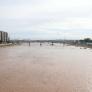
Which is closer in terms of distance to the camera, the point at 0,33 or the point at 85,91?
the point at 85,91

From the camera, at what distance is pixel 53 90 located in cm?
1352

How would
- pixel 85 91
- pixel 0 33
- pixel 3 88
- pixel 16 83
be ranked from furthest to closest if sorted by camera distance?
pixel 0 33
pixel 16 83
pixel 3 88
pixel 85 91

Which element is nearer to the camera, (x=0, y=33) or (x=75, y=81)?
(x=75, y=81)

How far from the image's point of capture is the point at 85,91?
43.1 feet

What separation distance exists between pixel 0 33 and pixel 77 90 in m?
125

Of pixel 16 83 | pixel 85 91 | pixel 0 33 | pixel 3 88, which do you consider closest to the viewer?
pixel 85 91

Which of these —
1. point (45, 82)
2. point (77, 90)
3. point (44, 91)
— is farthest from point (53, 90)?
point (45, 82)

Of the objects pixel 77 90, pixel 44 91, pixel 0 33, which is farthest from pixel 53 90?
pixel 0 33

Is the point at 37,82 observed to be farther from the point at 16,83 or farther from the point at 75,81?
the point at 75,81

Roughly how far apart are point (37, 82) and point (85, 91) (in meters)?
3.81

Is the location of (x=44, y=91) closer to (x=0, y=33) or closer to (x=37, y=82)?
(x=37, y=82)

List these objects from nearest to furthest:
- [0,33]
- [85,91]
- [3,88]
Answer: [85,91] < [3,88] < [0,33]

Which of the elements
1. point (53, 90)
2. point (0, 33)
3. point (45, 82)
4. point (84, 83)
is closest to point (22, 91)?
point (53, 90)

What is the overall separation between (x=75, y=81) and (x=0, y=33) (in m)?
122
